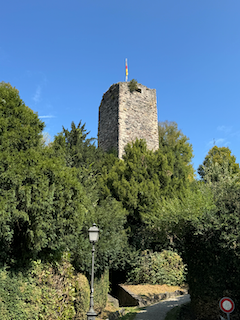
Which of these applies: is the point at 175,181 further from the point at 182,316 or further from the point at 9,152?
the point at 9,152

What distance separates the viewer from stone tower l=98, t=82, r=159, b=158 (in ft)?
60.3

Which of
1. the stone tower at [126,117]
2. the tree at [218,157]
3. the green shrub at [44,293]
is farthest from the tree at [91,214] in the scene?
the tree at [218,157]

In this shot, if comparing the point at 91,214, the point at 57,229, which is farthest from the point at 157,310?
the point at 57,229

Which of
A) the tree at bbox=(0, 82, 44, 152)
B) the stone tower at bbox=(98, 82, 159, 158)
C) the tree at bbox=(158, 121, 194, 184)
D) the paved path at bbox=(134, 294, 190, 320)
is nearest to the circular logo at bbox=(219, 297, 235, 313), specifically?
the paved path at bbox=(134, 294, 190, 320)

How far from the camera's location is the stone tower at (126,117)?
1838 centimetres

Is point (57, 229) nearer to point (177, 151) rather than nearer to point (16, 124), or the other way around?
point (16, 124)

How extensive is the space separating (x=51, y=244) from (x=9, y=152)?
108 inches

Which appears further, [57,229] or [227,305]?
[57,229]

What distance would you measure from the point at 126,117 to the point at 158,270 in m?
10.9

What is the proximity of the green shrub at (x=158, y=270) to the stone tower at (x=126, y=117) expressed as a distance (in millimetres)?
7088

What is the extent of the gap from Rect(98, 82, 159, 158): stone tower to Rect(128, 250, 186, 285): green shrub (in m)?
7.09

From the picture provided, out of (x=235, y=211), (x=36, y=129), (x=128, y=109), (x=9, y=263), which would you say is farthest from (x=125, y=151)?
(x=9, y=263)

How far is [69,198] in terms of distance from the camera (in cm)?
702

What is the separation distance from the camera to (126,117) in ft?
61.8
